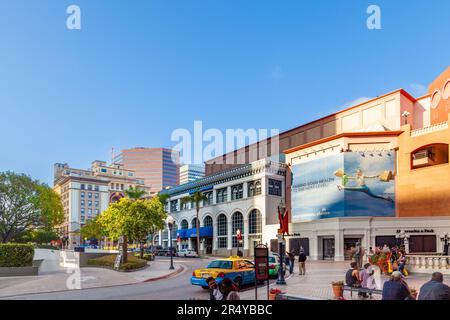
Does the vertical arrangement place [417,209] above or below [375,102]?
below

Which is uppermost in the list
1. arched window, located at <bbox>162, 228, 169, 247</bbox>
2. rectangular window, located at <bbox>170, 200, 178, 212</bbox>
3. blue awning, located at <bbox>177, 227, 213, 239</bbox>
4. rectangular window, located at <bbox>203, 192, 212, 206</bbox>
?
rectangular window, located at <bbox>203, 192, 212, 206</bbox>

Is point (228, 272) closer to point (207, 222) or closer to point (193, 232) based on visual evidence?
point (207, 222)

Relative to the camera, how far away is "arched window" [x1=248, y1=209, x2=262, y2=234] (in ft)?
213

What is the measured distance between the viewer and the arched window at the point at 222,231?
7269cm

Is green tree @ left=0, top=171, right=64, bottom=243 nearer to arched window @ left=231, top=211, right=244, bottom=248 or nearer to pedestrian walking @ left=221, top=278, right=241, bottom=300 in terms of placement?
arched window @ left=231, top=211, right=244, bottom=248

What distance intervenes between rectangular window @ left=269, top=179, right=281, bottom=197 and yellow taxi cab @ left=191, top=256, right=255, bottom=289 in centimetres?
4355

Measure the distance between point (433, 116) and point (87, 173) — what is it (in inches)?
5319

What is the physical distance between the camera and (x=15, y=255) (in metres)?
32.6

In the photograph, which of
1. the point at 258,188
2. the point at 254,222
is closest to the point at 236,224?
the point at 254,222

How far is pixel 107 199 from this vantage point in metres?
159

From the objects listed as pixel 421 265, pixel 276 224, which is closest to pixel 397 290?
pixel 421 265

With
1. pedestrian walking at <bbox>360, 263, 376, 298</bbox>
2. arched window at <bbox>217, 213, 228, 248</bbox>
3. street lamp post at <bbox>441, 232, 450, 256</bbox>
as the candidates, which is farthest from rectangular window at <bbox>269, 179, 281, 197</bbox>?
pedestrian walking at <bbox>360, 263, 376, 298</bbox>
